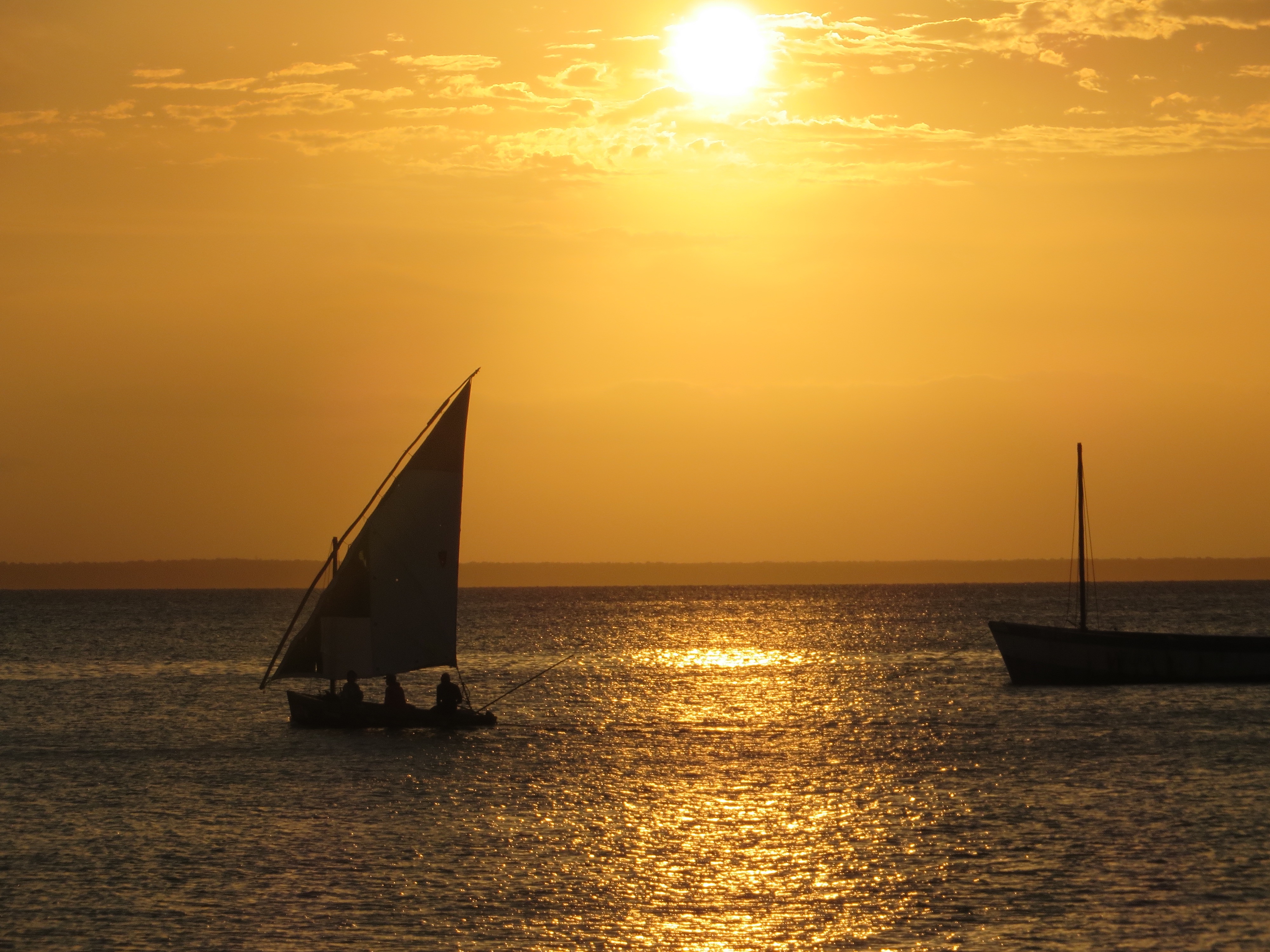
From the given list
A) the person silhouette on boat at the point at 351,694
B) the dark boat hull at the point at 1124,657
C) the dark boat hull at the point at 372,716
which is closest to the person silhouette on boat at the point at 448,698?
the dark boat hull at the point at 372,716

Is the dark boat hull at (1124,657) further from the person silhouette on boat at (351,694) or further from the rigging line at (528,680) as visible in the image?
the person silhouette on boat at (351,694)

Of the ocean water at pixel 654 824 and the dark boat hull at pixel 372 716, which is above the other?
the dark boat hull at pixel 372 716

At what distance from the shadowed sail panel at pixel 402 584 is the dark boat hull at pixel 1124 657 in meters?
27.6

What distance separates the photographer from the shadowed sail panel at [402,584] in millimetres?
44312

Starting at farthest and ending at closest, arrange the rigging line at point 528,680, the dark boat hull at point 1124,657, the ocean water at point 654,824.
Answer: the dark boat hull at point 1124,657 → the rigging line at point 528,680 → the ocean water at point 654,824

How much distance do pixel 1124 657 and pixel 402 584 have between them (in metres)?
34.1

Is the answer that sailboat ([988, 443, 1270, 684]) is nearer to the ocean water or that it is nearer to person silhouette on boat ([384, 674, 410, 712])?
the ocean water

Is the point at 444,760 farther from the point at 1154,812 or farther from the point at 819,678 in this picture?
the point at 819,678

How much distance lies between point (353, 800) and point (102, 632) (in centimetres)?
10922

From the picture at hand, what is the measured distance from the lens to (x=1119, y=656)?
62.9 meters

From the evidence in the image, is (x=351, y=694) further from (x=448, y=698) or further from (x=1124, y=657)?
(x=1124, y=657)

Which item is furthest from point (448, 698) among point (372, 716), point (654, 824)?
point (654, 824)

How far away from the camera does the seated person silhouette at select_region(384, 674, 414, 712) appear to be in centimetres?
4494

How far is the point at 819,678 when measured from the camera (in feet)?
265
